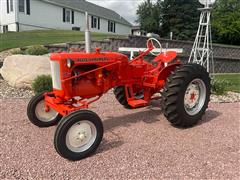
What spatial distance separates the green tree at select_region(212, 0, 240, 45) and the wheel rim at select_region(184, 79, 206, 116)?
86.6 ft

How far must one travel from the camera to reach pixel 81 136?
345 cm

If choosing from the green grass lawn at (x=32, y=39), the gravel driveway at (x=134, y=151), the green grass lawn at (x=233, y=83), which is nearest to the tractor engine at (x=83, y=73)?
the gravel driveway at (x=134, y=151)

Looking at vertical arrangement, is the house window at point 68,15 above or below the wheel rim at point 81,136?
above

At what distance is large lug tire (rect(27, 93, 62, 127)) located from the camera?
4254 mm

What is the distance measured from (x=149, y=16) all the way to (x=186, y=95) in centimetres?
3405

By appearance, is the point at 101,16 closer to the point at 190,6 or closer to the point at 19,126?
the point at 190,6

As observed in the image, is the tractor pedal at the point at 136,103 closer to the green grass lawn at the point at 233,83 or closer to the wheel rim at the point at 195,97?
the wheel rim at the point at 195,97

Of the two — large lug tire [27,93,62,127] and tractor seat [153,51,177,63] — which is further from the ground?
tractor seat [153,51,177,63]

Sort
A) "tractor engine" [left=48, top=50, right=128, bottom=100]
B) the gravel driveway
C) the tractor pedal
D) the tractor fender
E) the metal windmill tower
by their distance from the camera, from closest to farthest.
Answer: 1. the gravel driveway
2. "tractor engine" [left=48, top=50, right=128, bottom=100]
3. the tractor pedal
4. the tractor fender
5. the metal windmill tower

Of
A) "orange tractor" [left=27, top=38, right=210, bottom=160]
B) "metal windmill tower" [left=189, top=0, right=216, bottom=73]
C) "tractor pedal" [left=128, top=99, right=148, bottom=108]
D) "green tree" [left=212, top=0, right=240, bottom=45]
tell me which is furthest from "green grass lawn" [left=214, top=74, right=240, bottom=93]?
"green tree" [left=212, top=0, right=240, bottom=45]

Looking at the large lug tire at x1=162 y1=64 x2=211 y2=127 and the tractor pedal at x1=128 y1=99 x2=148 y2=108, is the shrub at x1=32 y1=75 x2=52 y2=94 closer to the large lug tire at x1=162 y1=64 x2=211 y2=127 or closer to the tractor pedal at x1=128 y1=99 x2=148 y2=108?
the tractor pedal at x1=128 y1=99 x2=148 y2=108

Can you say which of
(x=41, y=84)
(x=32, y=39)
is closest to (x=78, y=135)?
(x=41, y=84)

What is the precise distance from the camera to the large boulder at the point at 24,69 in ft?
22.9

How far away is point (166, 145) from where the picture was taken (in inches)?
149
